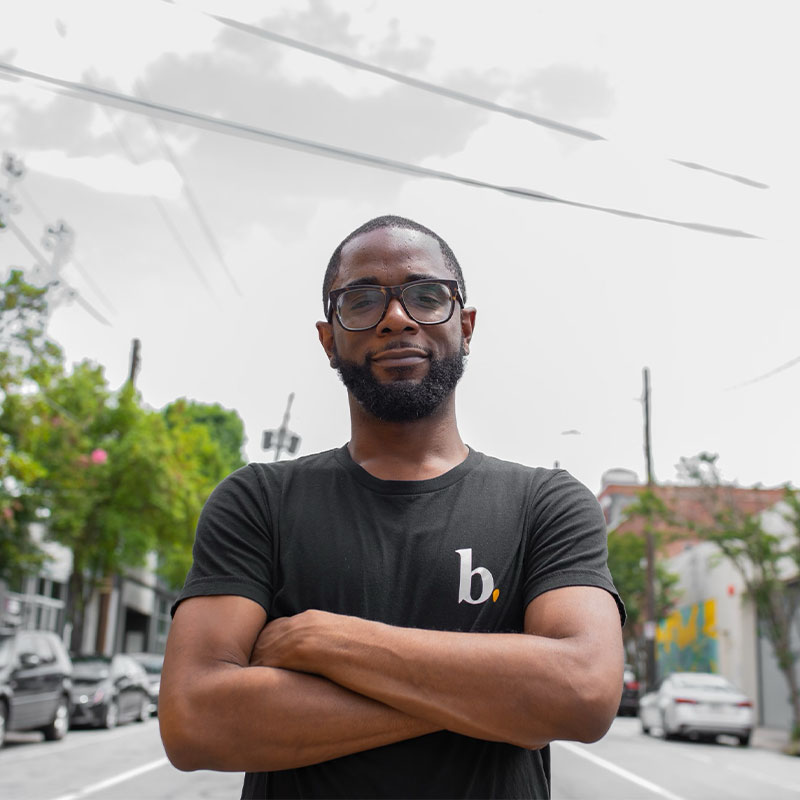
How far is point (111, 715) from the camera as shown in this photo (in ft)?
63.9

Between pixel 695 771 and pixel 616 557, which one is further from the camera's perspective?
pixel 616 557

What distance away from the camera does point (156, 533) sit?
2492 centimetres

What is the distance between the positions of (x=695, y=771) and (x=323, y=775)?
42.7 ft

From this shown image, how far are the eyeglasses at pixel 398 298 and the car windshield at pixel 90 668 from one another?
1848 cm

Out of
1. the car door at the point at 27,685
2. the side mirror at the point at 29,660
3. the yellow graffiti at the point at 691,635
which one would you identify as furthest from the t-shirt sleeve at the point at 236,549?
the yellow graffiti at the point at 691,635

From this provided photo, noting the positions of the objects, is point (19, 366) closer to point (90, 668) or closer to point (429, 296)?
point (90, 668)

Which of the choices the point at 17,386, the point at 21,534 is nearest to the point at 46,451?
the point at 21,534

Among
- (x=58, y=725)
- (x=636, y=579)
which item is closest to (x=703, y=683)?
(x=58, y=725)

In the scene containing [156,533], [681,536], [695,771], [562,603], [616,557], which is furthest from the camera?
[616,557]

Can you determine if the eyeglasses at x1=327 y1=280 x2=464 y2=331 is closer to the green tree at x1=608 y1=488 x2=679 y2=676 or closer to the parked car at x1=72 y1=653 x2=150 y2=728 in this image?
the parked car at x1=72 y1=653 x2=150 y2=728

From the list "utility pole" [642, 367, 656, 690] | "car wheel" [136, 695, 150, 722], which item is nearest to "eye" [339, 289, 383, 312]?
"car wheel" [136, 695, 150, 722]

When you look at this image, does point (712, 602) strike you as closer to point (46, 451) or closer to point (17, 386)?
point (46, 451)

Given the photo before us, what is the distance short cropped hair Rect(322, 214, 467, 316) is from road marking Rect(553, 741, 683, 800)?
958 cm

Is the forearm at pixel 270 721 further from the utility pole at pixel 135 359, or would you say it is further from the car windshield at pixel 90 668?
the utility pole at pixel 135 359
